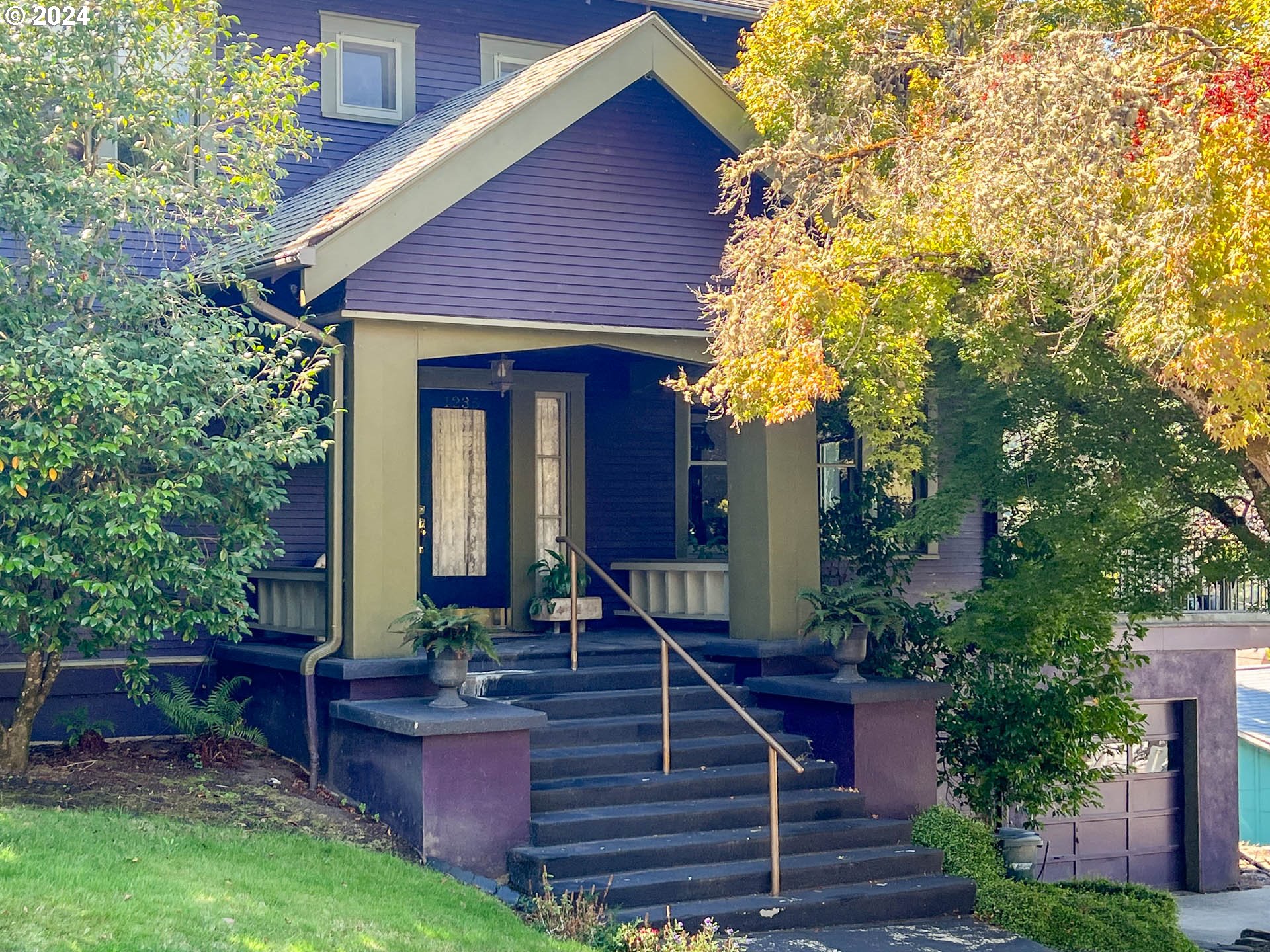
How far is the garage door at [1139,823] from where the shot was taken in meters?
17.0

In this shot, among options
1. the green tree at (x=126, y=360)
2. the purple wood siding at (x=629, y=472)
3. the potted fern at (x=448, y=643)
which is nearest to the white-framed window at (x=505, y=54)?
the purple wood siding at (x=629, y=472)

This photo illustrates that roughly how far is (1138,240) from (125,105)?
Answer: 22.4 ft

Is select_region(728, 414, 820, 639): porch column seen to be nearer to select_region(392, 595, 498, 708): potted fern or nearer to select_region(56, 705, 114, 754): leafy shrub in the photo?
select_region(392, 595, 498, 708): potted fern

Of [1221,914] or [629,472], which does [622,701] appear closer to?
[629,472]

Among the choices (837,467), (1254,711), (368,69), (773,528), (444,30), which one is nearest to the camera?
(773,528)

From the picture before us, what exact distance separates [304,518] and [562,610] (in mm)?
2613

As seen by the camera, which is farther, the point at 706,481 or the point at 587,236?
the point at 706,481

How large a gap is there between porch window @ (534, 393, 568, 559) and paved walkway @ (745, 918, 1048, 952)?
19.9ft

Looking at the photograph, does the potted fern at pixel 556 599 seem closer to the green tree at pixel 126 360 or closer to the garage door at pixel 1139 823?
the green tree at pixel 126 360

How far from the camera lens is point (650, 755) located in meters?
10.7

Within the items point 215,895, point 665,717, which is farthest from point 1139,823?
point 215,895

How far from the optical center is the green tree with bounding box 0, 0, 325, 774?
365 inches

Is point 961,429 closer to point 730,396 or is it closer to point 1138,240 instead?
point 730,396

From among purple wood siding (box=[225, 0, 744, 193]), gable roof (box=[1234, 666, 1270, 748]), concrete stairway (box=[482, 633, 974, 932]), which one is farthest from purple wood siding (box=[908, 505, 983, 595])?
gable roof (box=[1234, 666, 1270, 748])
